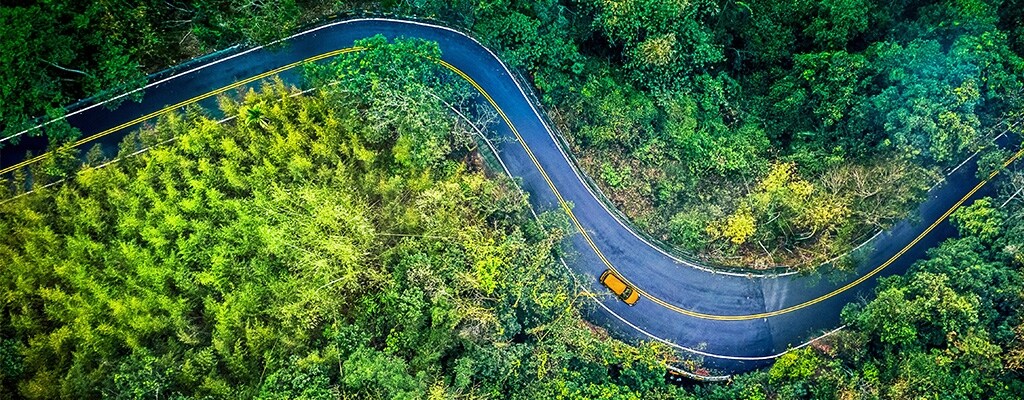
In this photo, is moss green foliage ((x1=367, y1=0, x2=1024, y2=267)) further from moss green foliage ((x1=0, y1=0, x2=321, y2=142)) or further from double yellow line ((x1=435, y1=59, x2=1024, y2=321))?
moss green foliage ((x1=0, y1=0, x2=321, y2=142))

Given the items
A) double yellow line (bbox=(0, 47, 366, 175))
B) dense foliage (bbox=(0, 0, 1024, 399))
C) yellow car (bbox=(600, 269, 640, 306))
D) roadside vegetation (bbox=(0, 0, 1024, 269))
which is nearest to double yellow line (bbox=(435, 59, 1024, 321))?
yellow car (bbox=(600, 269, 640, 306))

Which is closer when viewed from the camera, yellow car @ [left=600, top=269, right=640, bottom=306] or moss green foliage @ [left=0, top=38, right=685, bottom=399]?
moss green foliage @ [left=0, top=38, right=685, bottom=399]

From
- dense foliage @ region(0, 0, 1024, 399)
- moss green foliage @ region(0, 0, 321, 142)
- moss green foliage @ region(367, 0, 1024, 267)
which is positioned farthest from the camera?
moss green foliage @ region(367, 0, 1024, 267)

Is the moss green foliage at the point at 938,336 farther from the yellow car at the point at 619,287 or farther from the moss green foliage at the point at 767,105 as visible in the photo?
the yellow car at the point at 619,287

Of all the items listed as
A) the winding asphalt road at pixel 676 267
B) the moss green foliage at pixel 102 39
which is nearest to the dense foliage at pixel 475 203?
the moss green foliage at pixel 102 39

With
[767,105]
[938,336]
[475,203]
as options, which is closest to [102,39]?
[475,203]

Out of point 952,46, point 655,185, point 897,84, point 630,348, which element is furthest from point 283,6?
point 952,46
